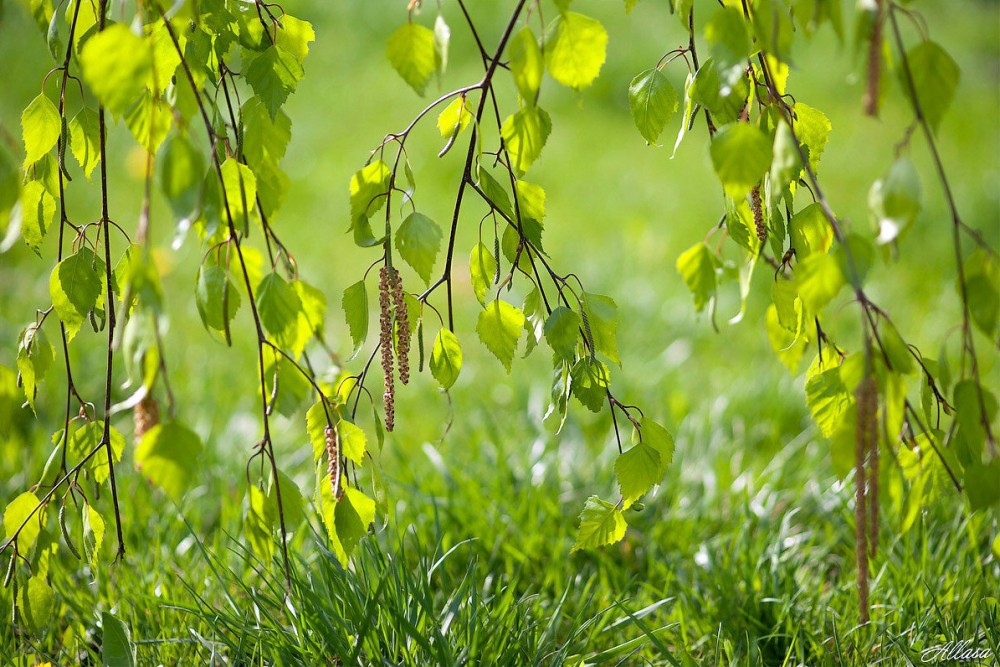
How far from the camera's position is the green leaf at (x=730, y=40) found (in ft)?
2.35

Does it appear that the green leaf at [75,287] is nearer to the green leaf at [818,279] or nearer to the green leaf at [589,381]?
the green leaf at [589,381]

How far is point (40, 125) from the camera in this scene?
0.91m

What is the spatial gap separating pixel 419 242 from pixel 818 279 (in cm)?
35

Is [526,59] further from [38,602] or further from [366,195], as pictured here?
[38,602]

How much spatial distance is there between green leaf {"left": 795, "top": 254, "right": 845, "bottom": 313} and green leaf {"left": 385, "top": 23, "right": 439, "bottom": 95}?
1.19 ft

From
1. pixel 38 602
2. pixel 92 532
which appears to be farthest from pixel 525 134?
pixel 38 602

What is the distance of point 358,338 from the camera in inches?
33.0

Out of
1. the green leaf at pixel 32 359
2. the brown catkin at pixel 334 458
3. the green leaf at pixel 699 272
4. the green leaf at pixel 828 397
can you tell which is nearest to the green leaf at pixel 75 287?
the green leaf at pixel 32 359

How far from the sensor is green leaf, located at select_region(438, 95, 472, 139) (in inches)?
34.1

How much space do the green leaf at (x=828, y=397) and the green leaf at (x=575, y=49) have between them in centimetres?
37

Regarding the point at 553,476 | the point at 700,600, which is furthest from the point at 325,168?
the point at 700,600

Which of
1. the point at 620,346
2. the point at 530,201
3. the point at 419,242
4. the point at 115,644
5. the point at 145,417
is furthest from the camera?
the point at 620,346

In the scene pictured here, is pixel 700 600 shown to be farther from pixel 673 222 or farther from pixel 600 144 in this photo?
pixel 600 144

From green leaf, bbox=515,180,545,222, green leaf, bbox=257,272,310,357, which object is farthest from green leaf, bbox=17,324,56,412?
green leaf, bbox=515,180,545,222
